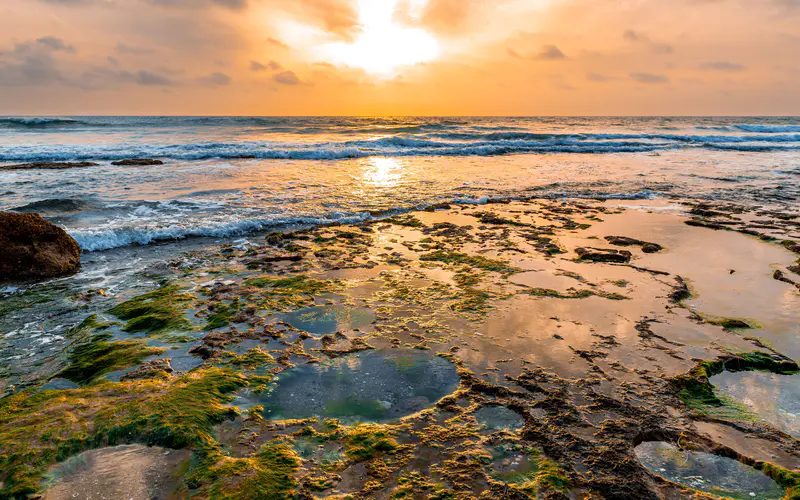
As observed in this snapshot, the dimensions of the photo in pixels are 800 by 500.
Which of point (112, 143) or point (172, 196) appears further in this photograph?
point (112, 143)

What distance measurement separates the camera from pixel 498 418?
10.9 feet

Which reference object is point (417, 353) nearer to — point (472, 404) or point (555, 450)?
point (472, 404)

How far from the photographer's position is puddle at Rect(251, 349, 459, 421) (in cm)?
341

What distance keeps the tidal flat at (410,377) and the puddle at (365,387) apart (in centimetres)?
2

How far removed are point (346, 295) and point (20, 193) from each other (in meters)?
13.6

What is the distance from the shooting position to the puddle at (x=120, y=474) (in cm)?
261

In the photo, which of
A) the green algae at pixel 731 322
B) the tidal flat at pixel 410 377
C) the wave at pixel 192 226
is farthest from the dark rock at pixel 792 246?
the wave at pixel 192 226

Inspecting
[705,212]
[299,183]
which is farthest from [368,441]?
[299,183]

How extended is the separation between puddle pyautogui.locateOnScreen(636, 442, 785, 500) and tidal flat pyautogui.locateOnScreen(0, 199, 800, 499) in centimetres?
1

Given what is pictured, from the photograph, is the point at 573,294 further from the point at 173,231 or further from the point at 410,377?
the point at 173,231

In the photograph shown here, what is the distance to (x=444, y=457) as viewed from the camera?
2906 millimetres

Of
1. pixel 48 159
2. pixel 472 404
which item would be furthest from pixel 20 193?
pixel 472 404

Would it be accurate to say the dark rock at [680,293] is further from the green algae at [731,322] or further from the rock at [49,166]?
the rock at [49,166]

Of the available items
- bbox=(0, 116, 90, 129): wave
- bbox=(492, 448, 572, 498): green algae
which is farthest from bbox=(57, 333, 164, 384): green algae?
bbox=(0, 116, 90, 129): wave
